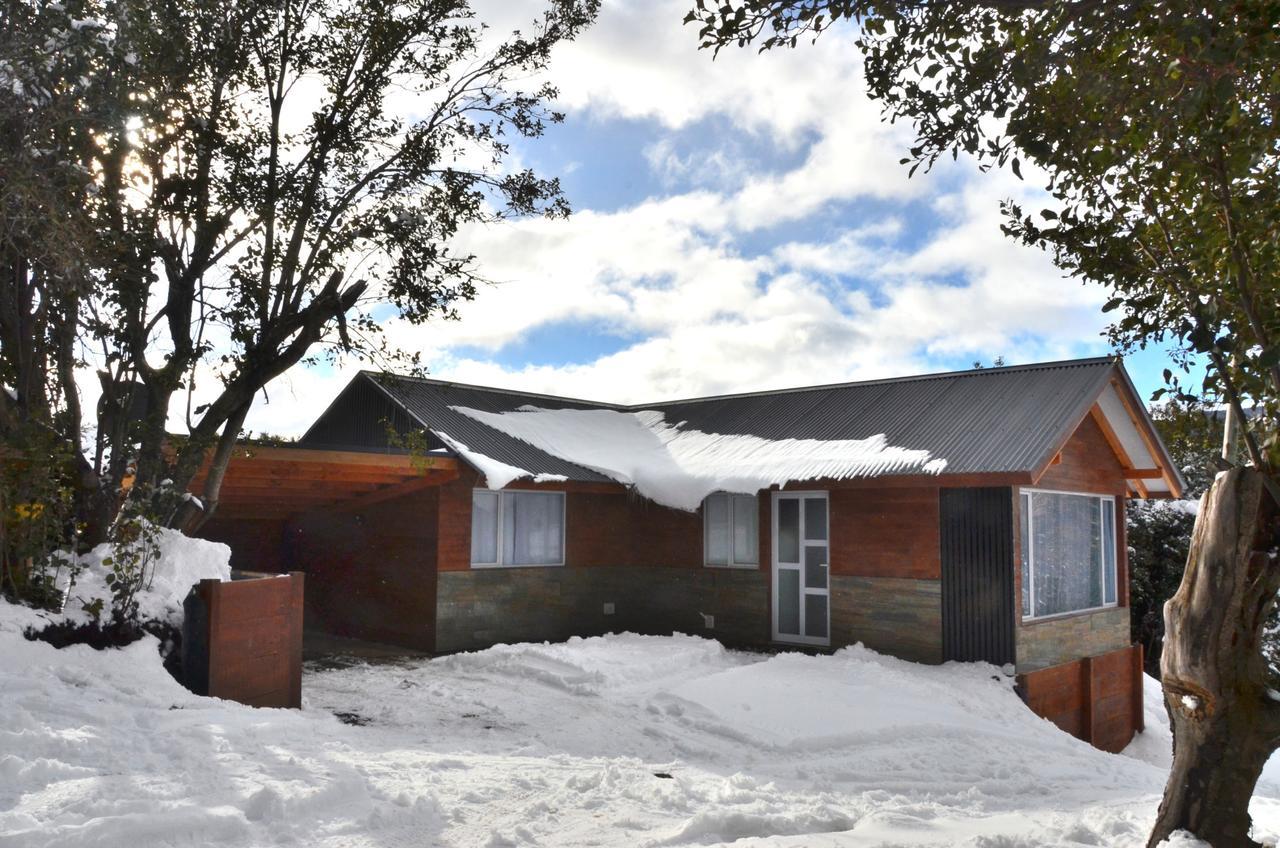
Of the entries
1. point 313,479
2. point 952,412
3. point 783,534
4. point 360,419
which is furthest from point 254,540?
point 952,412

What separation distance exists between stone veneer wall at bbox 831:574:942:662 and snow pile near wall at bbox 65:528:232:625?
759 cm

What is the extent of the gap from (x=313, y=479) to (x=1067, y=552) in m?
10.1

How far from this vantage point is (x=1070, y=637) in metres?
12.3

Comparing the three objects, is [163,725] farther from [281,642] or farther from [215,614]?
[281,642]

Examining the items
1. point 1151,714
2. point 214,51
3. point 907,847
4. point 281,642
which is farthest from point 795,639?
point 214,51

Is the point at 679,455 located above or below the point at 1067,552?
above

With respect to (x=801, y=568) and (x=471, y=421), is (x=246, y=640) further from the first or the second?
(x=801, y=568)

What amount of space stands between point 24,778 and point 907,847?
4342 millimetres

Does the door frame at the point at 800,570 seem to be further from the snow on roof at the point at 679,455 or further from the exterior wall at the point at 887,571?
the snow on roof at the point at 679,455

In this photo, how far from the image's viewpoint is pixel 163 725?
→ 5.75 metres

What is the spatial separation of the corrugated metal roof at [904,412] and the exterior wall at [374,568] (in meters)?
1.45

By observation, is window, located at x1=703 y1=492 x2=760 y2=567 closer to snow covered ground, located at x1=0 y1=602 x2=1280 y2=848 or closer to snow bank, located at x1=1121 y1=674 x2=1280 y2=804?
snow covered ground, located at x1=0 y1=602 x2=1280 y2=848

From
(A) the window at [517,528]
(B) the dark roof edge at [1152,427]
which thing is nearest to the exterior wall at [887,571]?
(B) the dark roof edge at [1152,427]

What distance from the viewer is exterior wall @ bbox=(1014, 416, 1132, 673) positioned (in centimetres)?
1127
